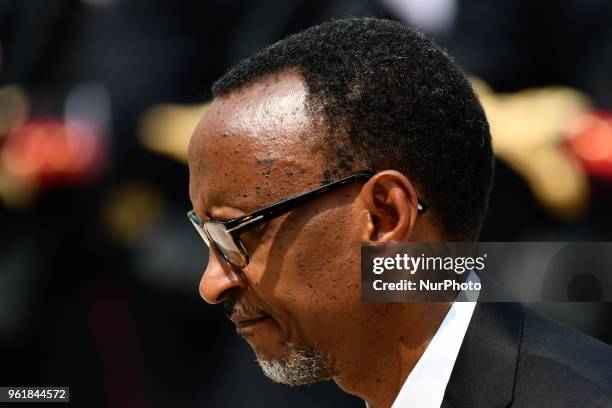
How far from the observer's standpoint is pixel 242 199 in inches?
80.0

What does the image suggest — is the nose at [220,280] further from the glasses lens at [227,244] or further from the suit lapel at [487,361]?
the suit lapel at [487,361]

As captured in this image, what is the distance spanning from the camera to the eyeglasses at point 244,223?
6.48 ft

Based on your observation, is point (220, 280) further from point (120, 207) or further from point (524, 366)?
point (120, 207)

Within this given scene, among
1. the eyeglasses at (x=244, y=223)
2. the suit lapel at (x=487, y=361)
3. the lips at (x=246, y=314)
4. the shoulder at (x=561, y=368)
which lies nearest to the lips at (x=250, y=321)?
the lips at (x=246, y=314)

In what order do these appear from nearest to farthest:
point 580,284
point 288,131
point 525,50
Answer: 1. point 288,131
2. point 580,284
3. point 525,50

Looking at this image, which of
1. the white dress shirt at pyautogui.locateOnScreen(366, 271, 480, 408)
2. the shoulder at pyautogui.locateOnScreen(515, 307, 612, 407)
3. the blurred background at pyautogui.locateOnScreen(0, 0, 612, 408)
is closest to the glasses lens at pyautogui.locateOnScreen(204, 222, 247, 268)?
the white dress shirt at pyautogui.locateOnScreen(366, 271, 480, 408)

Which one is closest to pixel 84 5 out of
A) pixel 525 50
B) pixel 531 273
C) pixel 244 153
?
pixel 525 50

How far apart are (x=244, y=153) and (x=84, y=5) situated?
9.79ft

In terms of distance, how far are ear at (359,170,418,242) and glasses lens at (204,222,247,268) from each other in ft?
0.93

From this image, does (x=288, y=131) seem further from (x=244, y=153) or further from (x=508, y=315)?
(x=508, y=315)

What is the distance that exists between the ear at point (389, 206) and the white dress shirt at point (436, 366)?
23cm

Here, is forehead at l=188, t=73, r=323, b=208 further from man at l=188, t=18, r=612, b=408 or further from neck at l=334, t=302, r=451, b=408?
neck at l=334, t=302, r=451, b=408

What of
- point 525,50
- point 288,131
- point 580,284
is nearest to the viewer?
point 288,131

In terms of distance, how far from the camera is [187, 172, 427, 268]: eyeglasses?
1.98 meters
